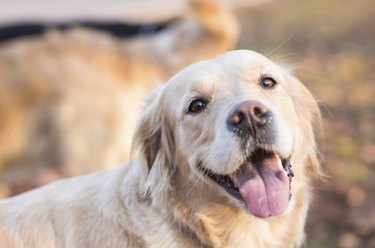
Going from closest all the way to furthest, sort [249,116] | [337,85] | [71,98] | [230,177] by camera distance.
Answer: [249,116] < [230,177] < [71,98] < [337,85]

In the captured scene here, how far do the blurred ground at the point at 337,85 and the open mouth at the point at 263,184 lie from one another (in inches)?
32.4

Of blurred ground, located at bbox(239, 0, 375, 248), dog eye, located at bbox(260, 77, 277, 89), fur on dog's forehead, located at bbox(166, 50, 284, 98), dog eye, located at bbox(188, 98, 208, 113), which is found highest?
fur on dog's forehead, located at bbox(166, 50, 284, 98)

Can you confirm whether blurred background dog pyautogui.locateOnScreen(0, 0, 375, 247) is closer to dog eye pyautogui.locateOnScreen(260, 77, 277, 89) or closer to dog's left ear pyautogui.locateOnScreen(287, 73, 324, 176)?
dog's left ear pyautogui.locateOnScreen(287, 73, 324, 176)

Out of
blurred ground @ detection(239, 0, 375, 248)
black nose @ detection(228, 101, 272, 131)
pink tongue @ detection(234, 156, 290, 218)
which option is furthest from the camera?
blurred ground @ detection(239, 0, 375, 248)

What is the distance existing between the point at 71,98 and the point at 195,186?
10.2ft

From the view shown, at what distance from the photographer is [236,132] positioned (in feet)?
9.42

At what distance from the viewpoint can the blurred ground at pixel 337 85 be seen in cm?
514

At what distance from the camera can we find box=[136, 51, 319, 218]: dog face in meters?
2.88

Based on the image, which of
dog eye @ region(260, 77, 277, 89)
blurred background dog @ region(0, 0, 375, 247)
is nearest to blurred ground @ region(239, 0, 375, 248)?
blurred background dog @ region(0, 0, 375, 247)

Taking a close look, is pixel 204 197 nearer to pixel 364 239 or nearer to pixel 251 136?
pixel 251 136

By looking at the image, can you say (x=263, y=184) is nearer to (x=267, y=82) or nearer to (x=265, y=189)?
(x=265, y=189)

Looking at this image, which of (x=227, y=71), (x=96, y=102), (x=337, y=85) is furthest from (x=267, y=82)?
(x=337, y=85)

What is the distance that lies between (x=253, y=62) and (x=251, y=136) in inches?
17.3

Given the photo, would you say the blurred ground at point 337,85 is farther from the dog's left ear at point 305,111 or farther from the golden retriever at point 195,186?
the golden retriever at point 195,186
